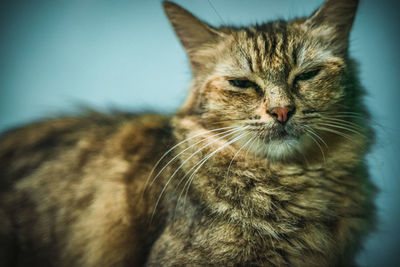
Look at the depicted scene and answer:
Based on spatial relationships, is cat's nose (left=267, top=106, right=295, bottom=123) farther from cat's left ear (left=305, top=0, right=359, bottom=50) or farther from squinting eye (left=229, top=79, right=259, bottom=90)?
cat's left ear (left=305, top=0, right=359, bottom=50)

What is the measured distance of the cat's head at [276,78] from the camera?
852mm

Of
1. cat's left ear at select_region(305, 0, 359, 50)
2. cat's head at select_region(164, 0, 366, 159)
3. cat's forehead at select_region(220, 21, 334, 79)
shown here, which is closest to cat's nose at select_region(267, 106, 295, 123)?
cat's head at select_region(164, 0, 366, 159)

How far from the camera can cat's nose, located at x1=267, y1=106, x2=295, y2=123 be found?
813mm

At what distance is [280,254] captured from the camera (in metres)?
0.81

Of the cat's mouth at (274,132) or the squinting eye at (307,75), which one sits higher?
the squinting eye at (307,75)

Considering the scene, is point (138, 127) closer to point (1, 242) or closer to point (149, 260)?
point (149, 260)

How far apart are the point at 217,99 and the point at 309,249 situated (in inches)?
21.4

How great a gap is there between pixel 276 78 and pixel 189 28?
1.24 feet

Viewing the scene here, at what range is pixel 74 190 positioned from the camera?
107 cm

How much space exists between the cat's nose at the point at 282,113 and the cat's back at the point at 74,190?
421 mm

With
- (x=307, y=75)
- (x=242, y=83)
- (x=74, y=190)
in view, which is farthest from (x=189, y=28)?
(x=74, y=190)

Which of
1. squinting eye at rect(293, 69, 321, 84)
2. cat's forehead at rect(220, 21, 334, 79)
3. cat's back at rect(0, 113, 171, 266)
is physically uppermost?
cat's forehead at rect(220, 21, 334, 79)

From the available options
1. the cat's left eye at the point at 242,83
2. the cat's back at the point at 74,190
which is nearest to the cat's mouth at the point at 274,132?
the cat's left eye at the point at 242,83

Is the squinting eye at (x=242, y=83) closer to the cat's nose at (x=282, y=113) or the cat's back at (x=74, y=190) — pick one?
the cat's nose at (x=282, y=113)
